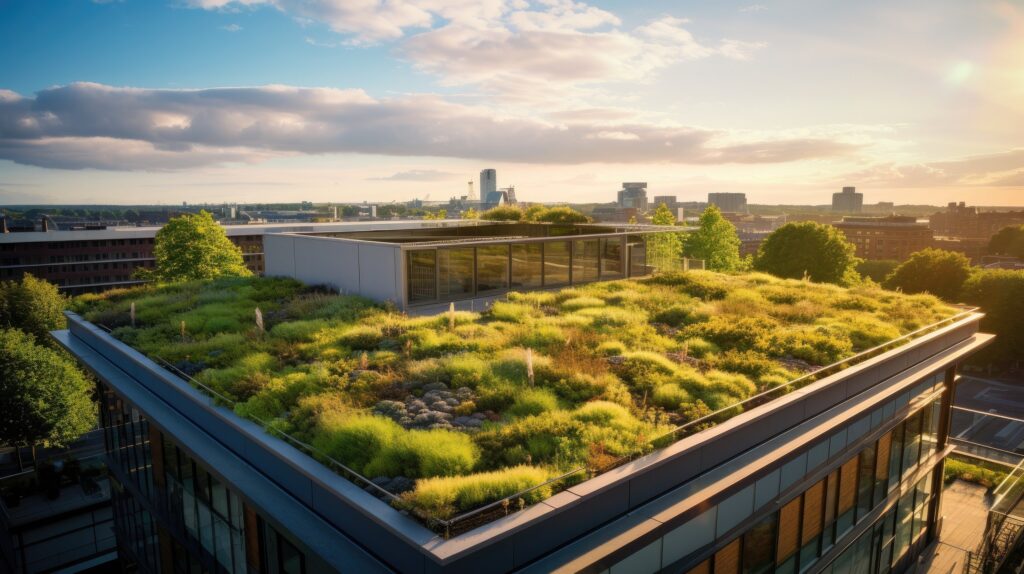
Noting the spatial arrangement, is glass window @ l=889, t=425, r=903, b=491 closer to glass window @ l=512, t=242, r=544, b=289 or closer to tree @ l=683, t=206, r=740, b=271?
glass window @ l=512, t=242, r=544, b=289

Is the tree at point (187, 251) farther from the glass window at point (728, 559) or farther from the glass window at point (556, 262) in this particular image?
the glass window at point (728, 559)

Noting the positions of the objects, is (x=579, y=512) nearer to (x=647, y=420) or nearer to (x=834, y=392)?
(x=647, y=420)

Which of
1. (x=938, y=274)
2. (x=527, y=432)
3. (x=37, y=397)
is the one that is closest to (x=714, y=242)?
(x=938, y=274)

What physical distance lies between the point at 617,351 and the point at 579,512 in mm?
8713

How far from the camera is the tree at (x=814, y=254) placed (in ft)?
184

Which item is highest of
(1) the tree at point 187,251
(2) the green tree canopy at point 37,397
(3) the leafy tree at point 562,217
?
(3) the leafy tree at point 562,217

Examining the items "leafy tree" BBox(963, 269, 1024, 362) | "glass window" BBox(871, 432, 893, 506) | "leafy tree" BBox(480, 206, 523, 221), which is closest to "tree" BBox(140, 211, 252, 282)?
"leafy tree" BBox(480, 206, 523, 221)

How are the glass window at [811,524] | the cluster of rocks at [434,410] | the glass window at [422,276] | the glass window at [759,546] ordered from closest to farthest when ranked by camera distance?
the cluster of rocks at [434,410] < the glass window at [759,546] < the glass window at [811,524] < the glass window at [422,276]

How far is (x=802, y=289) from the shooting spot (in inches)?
1153

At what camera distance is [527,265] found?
26984 millimetres

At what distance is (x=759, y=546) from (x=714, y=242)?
5179cm

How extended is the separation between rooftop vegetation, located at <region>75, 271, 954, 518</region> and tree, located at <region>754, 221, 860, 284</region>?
30.2 metres

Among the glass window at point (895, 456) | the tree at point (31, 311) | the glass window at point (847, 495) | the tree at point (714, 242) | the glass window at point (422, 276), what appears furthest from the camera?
the tree at point (714, 242)

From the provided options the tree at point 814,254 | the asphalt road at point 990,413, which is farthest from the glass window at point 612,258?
the tree at point 814,254
